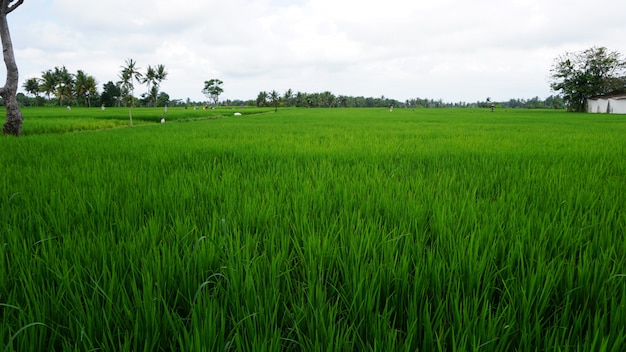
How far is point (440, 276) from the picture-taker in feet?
3.34

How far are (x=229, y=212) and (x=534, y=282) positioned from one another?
132 centimetres

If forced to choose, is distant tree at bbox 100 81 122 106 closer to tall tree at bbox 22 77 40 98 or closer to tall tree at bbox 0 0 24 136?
tall tree at bbox 22 77 40 98

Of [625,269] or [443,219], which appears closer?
[625,269]

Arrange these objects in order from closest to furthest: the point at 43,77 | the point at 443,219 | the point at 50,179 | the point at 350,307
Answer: the point at 350,307 < the point at 443,219 < the point at 50,179 < the point at 43,77

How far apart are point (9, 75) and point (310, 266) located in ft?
37.5

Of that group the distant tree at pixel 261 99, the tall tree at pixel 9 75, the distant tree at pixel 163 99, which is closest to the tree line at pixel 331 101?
the distant tree at pixel 261 99

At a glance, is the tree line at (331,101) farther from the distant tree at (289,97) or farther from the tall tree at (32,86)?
the tall tree at (32,86)

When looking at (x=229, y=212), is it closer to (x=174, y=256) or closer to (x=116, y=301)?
(x=174, y=256)

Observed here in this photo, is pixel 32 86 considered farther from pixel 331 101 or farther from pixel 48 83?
pixel 331 101

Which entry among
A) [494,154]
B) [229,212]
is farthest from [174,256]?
[494,154]

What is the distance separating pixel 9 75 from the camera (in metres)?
8.42

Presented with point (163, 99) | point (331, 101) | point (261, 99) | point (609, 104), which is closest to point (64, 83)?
point (163, 99)

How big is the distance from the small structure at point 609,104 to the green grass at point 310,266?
4050 cm

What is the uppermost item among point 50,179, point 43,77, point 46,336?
point 43,77
